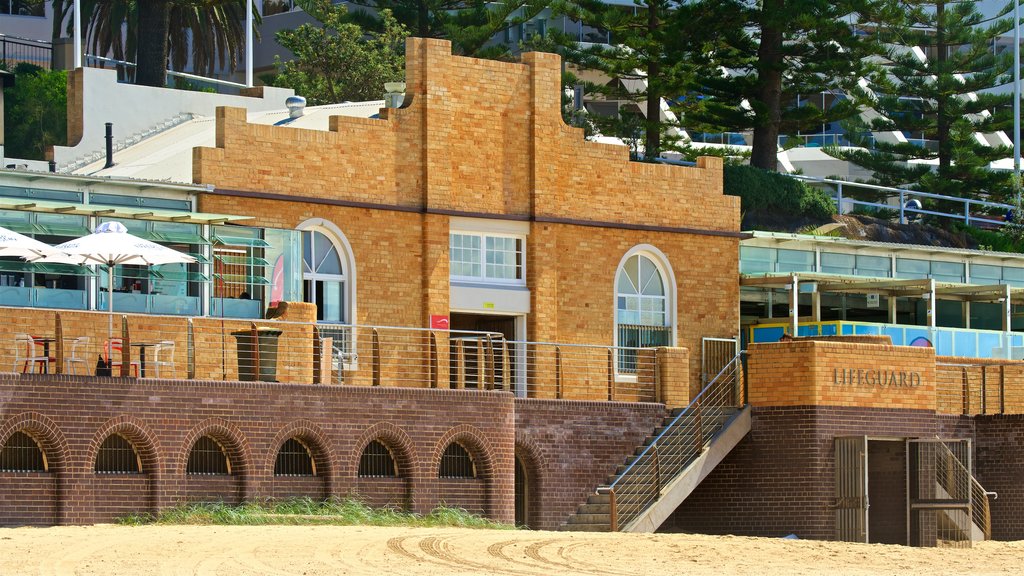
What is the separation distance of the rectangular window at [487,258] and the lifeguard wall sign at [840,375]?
13.5 feet

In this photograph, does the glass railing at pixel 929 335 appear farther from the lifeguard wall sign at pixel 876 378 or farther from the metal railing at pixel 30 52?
the metal railing at pixel 30 52

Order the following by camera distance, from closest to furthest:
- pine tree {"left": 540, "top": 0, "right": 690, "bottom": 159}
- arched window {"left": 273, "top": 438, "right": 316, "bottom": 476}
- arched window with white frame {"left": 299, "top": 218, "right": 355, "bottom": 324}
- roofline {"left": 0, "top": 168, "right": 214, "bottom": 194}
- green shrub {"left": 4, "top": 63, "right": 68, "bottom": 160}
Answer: arched window {"left": 273, "top": 438, "right": 316, "bottom": 476} < roofline {"left": 0, "top": 168, "right": 214, "bottom": 194} < arched window with white frame {"left": 299, "top": 218, "right": 355, "bottom": 324} < pine tree {"left": 540, "top": 0, "right": 690, "bottom": 159} < green shrub {"left": 4, "top": 63, "right": 68, "bottom": 160}

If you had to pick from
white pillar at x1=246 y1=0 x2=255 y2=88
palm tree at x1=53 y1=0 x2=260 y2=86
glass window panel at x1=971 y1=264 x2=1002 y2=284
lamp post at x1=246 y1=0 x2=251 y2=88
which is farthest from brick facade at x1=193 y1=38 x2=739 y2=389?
palm tree at x1=53 y1=0 x2=260 y2=86

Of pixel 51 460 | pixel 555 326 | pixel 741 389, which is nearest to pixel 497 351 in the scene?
pixel 555 326

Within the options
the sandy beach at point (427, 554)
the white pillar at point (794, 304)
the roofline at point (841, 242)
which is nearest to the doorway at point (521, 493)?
the sandy beach at point (427, 554)

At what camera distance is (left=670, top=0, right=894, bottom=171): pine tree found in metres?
43.8

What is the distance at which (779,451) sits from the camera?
1120 inches

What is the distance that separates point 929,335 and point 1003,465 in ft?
11.6

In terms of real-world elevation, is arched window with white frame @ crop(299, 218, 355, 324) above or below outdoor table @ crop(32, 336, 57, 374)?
above

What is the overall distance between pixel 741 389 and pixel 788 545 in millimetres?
4215

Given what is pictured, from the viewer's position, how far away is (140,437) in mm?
23281

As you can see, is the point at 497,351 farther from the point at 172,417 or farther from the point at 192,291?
the point at 172,417

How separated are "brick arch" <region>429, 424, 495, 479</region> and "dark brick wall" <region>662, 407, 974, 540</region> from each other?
4195 millimetres

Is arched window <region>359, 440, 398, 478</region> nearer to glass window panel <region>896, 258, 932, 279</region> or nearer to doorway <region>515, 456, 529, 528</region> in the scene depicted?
doorway <region>515, 456, 529, 528</region>
